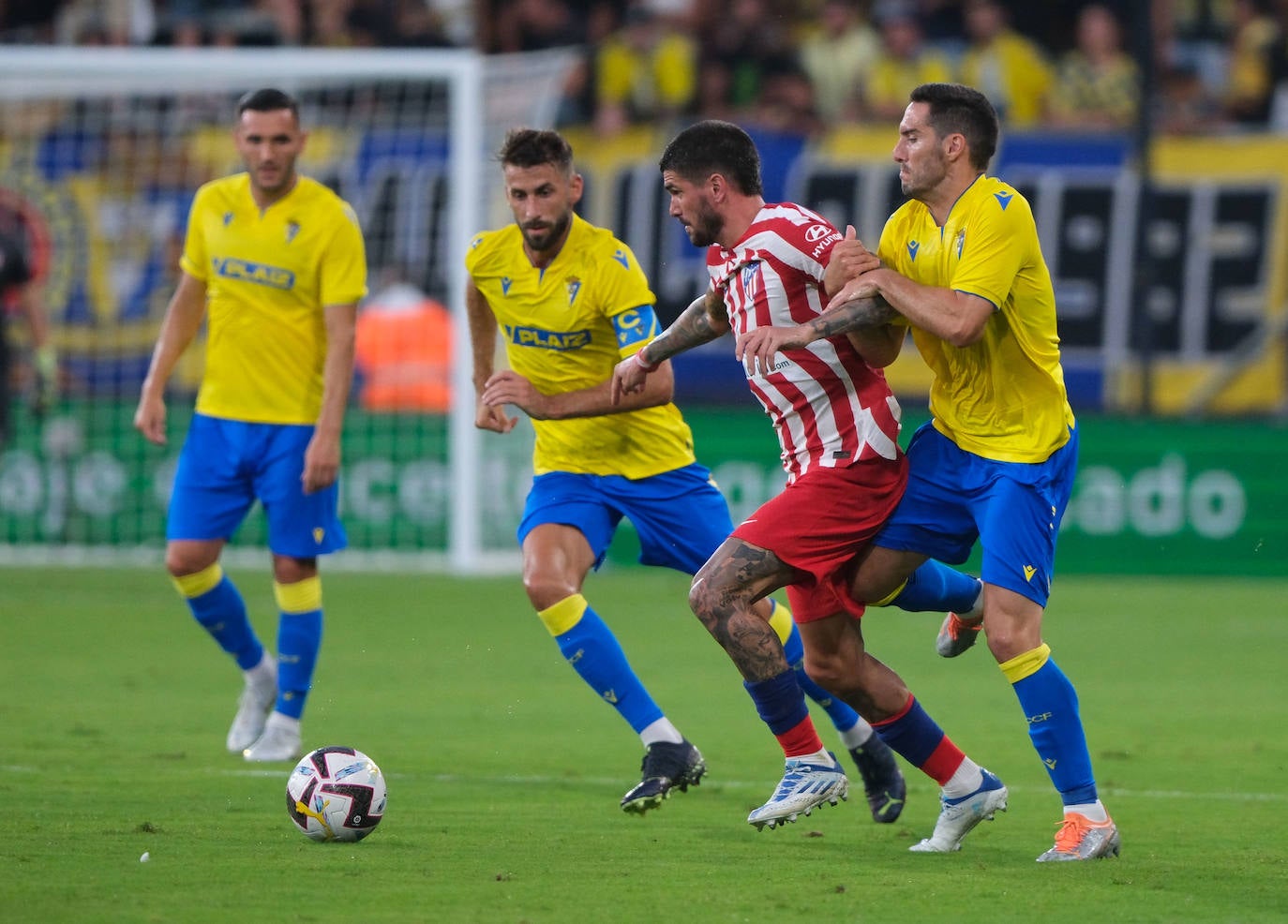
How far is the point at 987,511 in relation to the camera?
5414mm

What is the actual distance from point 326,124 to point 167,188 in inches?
51.8

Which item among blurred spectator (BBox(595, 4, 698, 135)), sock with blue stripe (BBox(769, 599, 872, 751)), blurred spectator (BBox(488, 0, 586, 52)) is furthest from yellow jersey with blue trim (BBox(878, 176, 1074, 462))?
blurred spectator (BBox(488, 0, 586, 52))

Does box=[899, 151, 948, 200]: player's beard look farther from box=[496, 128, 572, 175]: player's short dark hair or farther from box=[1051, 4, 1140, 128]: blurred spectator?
box=[1051, 4, 1140, 128]: blurred spectator

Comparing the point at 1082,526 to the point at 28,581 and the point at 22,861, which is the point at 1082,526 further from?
the point at 22,861

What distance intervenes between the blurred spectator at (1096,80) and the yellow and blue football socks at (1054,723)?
34.1 ft

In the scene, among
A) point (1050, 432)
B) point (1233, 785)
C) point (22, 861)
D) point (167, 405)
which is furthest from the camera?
point (167, 405)

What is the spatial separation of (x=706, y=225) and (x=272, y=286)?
2364 mm

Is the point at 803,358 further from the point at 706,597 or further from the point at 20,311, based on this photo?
the point at 20,311

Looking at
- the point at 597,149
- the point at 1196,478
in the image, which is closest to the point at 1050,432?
the point at 1196,478

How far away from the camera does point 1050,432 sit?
5.43m

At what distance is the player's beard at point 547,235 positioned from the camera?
21.2ft

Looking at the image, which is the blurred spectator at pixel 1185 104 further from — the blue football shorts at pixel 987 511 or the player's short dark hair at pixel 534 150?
the blue football shorts at pixel 987 511

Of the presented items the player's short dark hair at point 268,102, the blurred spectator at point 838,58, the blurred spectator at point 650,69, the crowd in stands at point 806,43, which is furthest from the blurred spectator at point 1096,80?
the player's short dark hair at point 268,102

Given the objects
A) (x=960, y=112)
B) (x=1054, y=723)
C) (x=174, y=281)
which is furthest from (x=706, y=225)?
(x=174, y=281)
